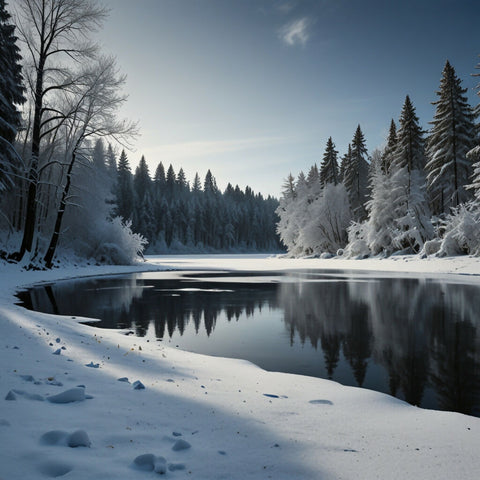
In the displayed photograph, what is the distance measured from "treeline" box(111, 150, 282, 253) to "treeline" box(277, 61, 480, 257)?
159 ft

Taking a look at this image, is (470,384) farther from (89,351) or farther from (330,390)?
(89,351)

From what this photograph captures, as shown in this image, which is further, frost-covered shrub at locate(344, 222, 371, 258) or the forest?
frost-covered shrub at locate(344, 222, 371, 258)

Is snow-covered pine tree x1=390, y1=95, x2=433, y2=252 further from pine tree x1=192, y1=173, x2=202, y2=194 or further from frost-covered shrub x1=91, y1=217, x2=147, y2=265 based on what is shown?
pine tree x1=192, y1=173, x2=202, y2=194

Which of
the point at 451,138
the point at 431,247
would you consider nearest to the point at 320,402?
the point at 431,247

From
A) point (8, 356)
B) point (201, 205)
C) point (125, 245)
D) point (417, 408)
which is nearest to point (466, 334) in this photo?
point (417, 408)

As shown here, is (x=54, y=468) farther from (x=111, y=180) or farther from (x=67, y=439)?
(x=111, y=180)

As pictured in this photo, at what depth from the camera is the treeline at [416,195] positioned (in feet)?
105

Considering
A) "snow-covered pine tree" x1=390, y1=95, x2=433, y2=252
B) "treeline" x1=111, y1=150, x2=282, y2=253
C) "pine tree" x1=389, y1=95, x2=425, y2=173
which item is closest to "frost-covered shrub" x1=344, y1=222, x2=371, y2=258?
"snow-covered pine tree" x1=390, y1=95, x2=433, y2=252

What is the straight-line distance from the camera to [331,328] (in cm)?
971

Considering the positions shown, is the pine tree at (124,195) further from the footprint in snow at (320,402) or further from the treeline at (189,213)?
the footprint in snow at (320,402)

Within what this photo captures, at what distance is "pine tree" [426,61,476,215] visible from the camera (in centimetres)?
3619

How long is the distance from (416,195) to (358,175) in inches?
602

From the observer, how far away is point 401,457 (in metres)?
3.16

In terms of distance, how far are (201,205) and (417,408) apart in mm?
110930
